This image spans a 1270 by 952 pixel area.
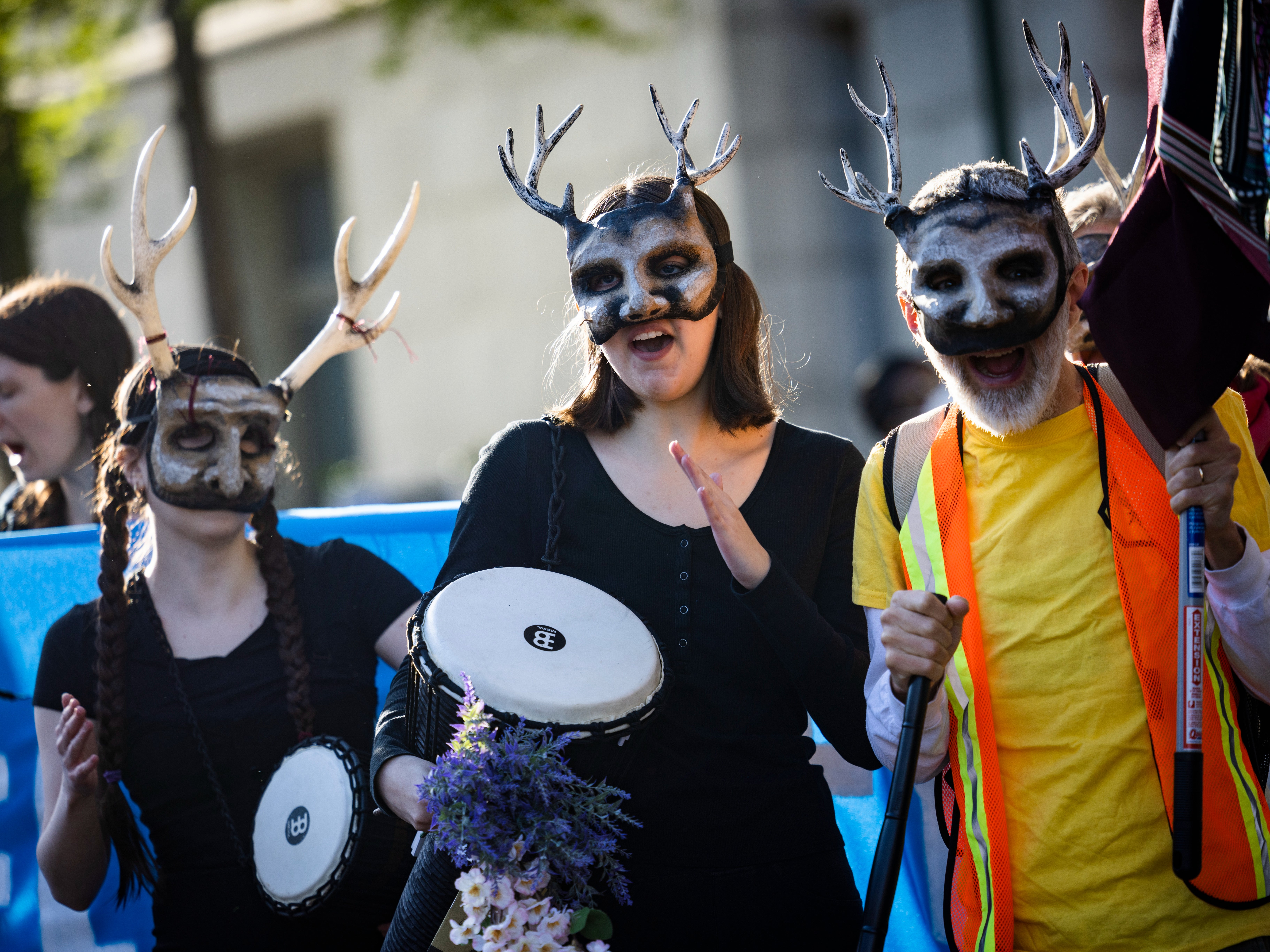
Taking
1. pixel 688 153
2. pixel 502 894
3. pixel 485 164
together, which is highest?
pixel 485 164

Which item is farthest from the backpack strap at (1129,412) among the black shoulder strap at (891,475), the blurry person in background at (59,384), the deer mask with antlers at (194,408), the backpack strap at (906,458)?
the blurry person in background at (59,384)

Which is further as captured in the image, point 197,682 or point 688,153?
point 197,682

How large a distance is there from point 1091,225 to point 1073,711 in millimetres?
1581

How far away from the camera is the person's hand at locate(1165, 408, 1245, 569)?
216 cm

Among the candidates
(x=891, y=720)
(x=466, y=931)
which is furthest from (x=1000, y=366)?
(x=466, y=931)

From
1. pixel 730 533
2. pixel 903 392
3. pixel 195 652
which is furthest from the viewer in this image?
pixel 903 392

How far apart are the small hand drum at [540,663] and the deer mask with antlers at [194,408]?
939 mm

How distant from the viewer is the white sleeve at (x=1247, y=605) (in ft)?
7.18

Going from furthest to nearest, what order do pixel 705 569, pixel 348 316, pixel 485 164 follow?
pixel 485 164, pixel 348 316, pixel 705 569

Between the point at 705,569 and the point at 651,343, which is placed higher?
the point at 651,343

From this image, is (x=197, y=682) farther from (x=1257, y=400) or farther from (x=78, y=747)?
(x=1257, y=400)

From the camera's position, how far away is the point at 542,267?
12.9 metres

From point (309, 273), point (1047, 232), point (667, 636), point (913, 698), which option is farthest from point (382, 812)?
point (309, 273)

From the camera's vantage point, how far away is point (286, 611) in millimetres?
3328
